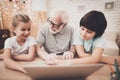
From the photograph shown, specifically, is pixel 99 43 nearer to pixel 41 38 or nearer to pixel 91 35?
pixel 91 35

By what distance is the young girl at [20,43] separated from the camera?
1.33 meters

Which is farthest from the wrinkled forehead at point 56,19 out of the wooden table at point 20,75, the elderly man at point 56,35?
the wooden table at point 20,75

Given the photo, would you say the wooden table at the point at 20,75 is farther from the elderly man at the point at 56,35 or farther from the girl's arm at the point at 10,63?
the elderly man at the point at 56,35

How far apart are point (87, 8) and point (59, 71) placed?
3808mm

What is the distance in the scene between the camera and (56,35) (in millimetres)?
1751

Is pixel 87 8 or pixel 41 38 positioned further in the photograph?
pixel 87 8

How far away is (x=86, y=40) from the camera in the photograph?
1.50 metres

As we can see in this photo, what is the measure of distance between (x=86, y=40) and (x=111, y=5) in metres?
3.06

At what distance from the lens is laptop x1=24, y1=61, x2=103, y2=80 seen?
0.80 m

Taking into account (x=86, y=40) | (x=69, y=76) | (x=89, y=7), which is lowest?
(x=69, y=76)

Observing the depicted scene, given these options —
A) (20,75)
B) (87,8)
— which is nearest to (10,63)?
(20,75)

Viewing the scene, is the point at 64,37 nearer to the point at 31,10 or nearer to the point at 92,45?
the point at 92,45

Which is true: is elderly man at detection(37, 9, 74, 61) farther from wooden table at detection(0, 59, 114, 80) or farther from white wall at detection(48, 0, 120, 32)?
white wall at detection(48, 0, 120, 32)

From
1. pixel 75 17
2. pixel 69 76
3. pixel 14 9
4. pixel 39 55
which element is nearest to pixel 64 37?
A: pixel 39 55
